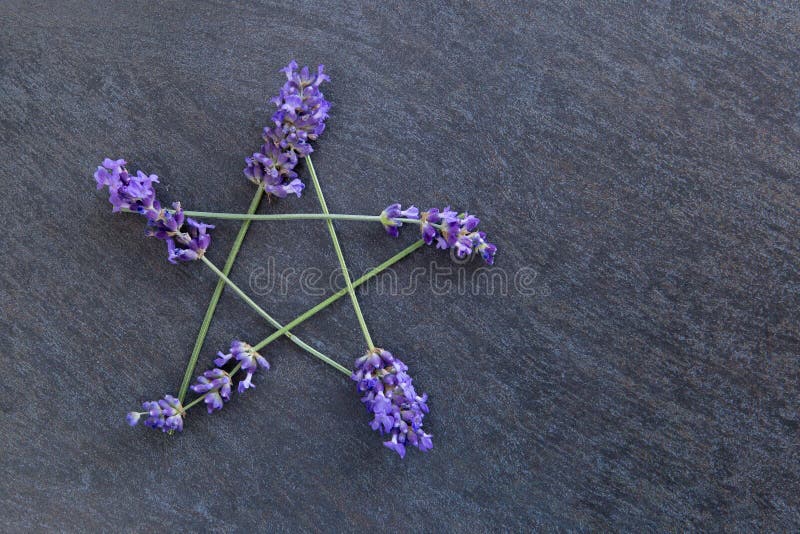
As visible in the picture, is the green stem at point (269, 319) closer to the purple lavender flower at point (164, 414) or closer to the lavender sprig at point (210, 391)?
the lavender sprig at point (210, 391)

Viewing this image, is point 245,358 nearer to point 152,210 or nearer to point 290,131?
point 152,210

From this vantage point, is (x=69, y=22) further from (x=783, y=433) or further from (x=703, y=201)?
(x=783, y=433)

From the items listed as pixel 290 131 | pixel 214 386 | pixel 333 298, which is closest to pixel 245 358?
pixel 214 386

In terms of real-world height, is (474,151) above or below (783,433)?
above

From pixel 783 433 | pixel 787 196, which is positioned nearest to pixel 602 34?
pixel 787 196

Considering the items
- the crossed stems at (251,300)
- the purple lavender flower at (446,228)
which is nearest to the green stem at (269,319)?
the crossed stems at (251,300)

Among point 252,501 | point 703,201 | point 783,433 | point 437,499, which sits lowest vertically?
point 252,501
